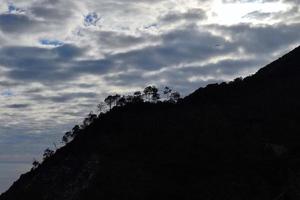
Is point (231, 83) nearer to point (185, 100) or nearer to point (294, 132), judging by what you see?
point (185, 100)

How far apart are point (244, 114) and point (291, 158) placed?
36874mm

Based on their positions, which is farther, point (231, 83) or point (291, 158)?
point (231, 83)

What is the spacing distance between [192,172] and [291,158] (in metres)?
20.5

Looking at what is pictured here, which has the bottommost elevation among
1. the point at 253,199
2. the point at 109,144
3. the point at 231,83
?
the point at 253,199

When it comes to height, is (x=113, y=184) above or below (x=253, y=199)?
above

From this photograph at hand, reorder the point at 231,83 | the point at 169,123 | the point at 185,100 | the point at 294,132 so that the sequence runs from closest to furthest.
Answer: the point at 294,132
the point at 169,123
the point at 185,100
the point at 231,83

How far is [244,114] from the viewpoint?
14000 cm

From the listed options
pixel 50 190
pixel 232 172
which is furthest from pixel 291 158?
pixel 50 190

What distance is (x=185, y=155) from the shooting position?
371 ft

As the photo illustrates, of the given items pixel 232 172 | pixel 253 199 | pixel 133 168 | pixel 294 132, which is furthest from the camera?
pixel 294 132

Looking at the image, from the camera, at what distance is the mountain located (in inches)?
3883

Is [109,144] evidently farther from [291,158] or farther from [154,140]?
[291,158]

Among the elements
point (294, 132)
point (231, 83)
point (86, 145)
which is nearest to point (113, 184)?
point (86, 145)

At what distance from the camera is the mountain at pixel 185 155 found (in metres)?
98.6
